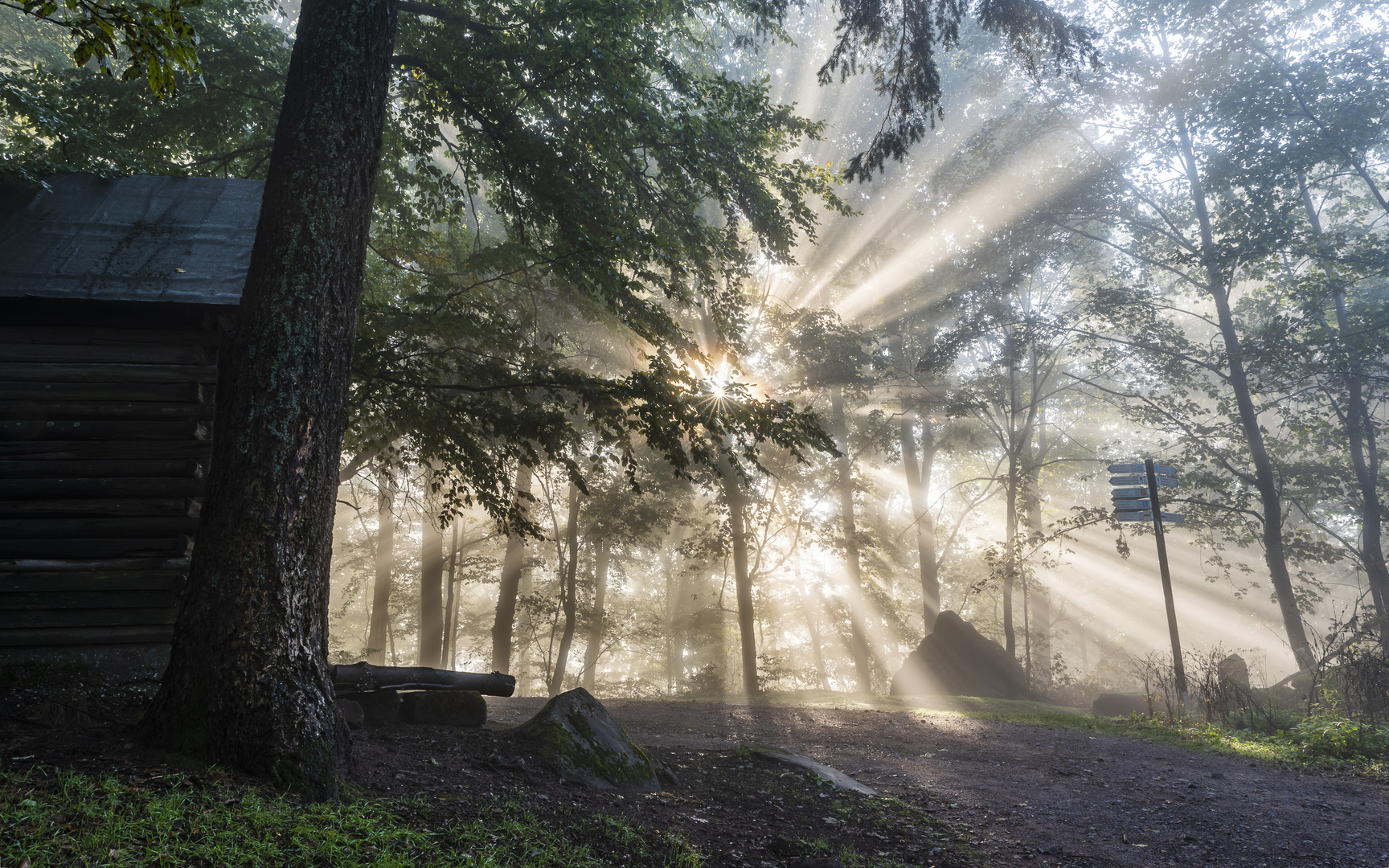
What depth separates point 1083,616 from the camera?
137ft

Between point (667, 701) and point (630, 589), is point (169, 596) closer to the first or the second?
point (667, 701)

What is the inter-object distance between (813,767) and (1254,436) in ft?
61.3

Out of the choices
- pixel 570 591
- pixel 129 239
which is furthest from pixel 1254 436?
pixel 129 239

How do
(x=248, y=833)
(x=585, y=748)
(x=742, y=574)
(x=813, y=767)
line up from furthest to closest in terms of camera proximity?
(x=742, y=574) → (x=813, y=767) → (x=585, y=748) → (x=248, y=833)

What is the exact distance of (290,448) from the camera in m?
4.49

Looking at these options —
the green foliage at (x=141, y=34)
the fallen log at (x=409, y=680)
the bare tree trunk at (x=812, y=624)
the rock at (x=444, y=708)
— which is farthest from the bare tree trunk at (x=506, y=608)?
the green foliage at (x=141, y=34)

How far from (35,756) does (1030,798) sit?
7.25m

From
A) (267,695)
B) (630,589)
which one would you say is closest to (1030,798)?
(267,695)

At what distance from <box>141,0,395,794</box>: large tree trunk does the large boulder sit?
18.2 m

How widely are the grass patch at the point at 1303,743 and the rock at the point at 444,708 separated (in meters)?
9.04

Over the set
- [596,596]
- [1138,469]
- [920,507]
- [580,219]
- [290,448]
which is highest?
[580,219]

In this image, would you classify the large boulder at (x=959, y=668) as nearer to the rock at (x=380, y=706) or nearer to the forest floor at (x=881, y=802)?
the forest floor at (x=881, y=802)

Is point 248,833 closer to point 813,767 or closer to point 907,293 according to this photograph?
point 813,767

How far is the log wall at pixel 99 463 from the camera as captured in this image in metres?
6.91
